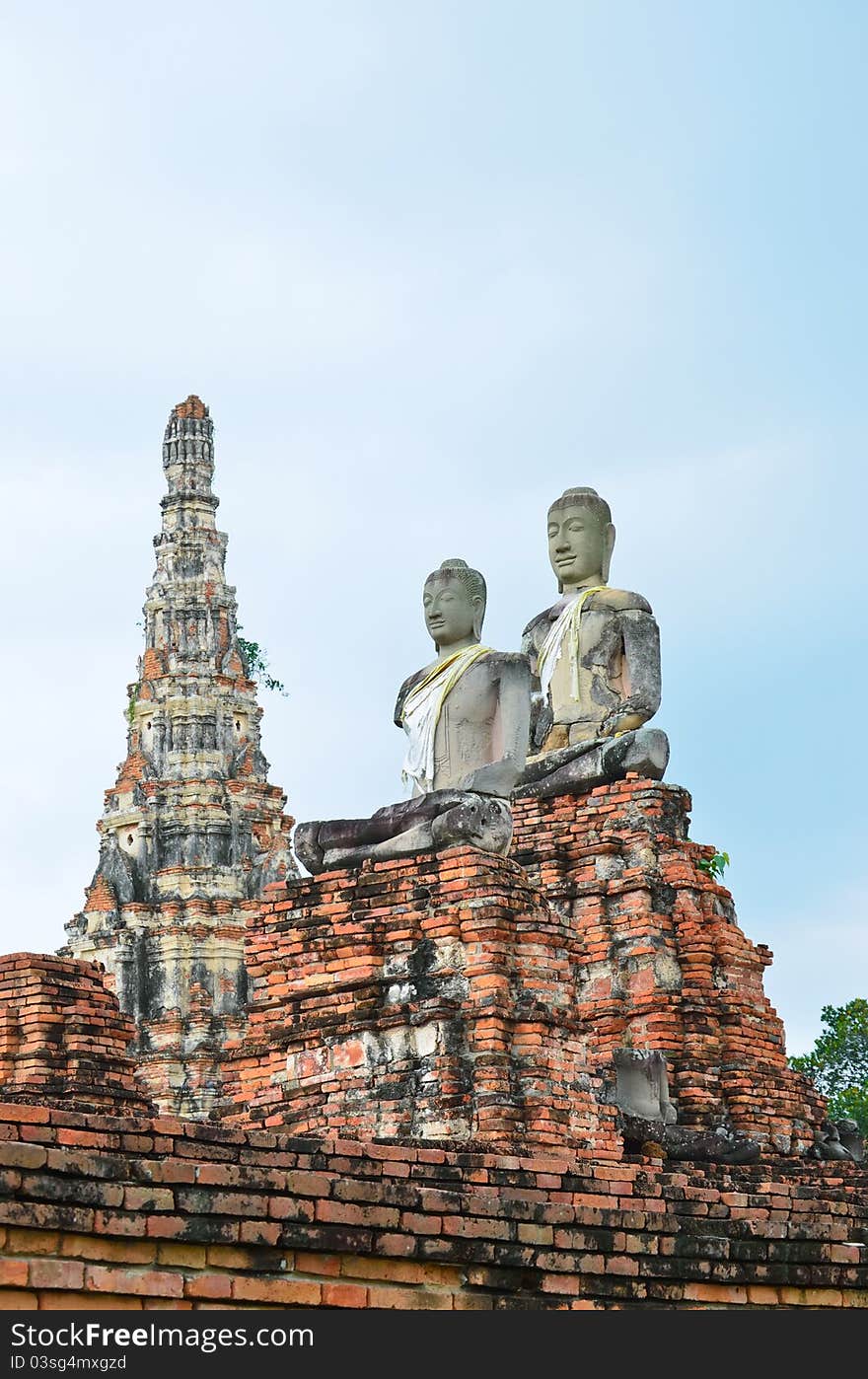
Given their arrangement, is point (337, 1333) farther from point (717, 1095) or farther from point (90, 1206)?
point (717, 1095)

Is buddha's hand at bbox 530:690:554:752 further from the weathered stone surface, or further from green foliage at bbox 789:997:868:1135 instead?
green foliage at bbox 789:997:868:1135

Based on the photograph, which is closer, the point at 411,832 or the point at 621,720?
the point at 411,832

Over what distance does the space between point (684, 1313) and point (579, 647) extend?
8.66m

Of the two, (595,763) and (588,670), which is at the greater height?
(588,670)

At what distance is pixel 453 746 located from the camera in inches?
578

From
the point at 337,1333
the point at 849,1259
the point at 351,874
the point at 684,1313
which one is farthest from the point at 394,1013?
the point at 337,1333

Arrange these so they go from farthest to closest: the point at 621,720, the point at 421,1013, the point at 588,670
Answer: the point at 588,670, the point at 621,720, the point at 421,1013

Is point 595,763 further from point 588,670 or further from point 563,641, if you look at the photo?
point 563,641

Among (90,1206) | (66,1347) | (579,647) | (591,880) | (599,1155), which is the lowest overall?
(66,1347)

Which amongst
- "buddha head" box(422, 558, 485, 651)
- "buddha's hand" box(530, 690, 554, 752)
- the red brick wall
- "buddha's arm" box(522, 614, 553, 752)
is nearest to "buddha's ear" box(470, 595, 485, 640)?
"buddha head" box(422, 558, 485, 651)

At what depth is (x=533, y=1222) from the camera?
9.52 meters

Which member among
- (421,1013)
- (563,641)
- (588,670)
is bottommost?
(421,1013)

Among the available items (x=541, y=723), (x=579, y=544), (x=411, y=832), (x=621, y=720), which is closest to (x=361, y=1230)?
(x=411, y=832)

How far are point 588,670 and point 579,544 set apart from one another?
1084 millimetres
